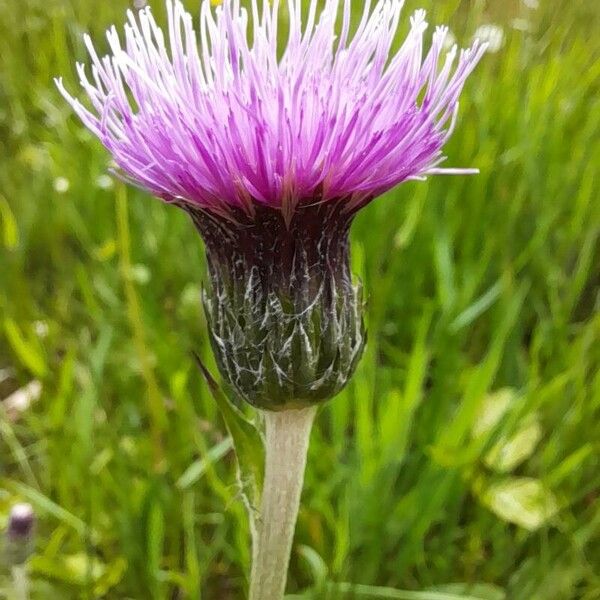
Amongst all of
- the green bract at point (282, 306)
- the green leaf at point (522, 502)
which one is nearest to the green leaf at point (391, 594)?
the green leaf at point (522, 502)

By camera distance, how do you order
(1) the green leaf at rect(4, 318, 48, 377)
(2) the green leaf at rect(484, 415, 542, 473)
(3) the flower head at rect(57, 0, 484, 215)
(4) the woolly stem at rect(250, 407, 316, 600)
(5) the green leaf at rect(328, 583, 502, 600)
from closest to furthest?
1. (3) the flower head at rect(57, 0, 484, 215)
2. (4) the woolly stem at rect(250, 407, 316, 600)
3. (5) the green leaf at rect(328, 583, 502, 600)
4. (2) the green leaf at rect(484, 415, 542, 473)
5. (1) the green leaf at rect(4, 318, 48, 377)

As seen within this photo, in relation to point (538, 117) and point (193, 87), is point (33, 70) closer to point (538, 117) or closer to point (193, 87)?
point (538, 117)

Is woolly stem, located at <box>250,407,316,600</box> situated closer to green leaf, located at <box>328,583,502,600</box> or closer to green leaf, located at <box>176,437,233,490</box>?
green leaf, located at <box>328,583,502,600</box>

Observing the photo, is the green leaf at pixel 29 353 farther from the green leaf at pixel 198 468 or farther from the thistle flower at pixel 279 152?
the thistle flower at pixel 279 152

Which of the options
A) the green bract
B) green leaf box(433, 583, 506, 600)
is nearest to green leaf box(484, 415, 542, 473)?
green leaf box(433, 583, 506, 600)

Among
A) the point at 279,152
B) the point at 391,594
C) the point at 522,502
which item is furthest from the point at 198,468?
the point at 279,152

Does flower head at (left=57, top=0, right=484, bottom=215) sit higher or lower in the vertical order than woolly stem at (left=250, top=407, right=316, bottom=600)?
higher
